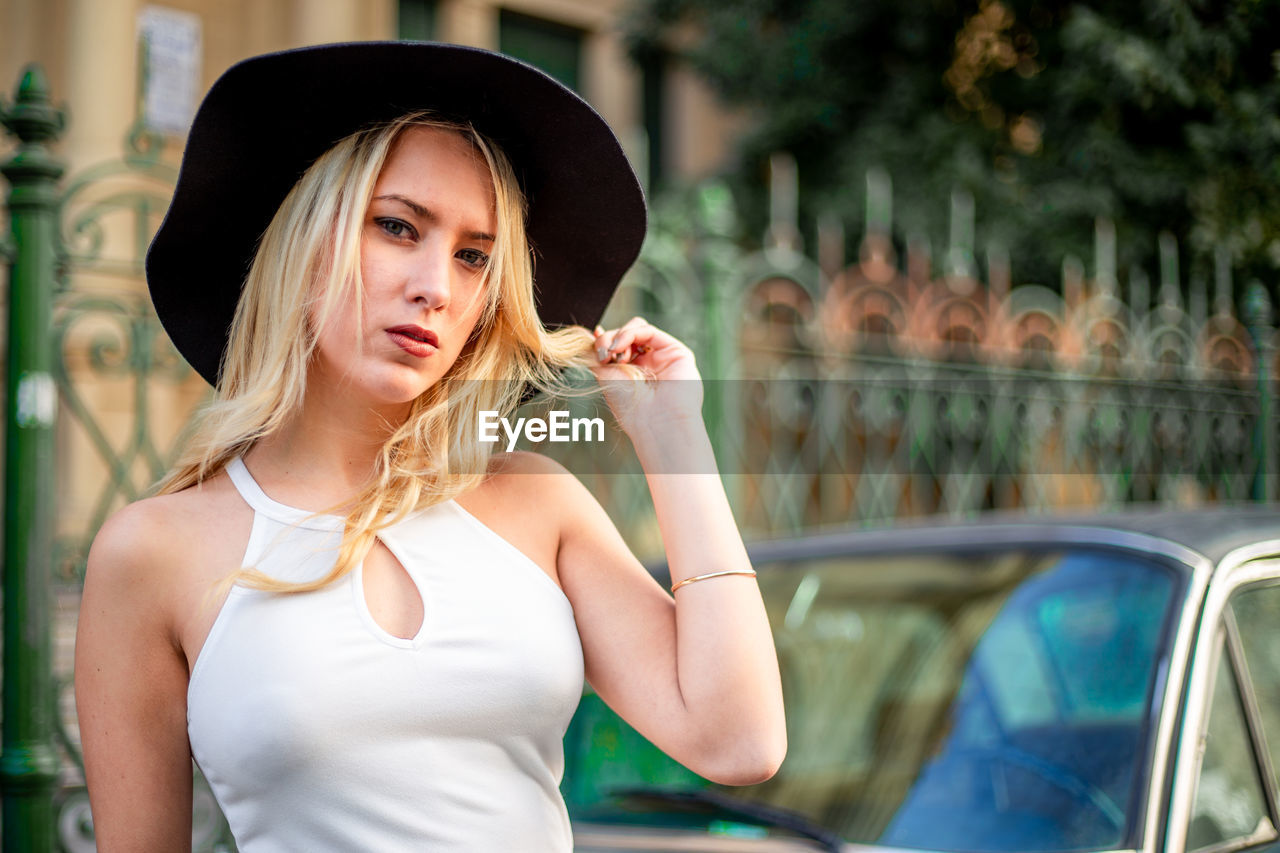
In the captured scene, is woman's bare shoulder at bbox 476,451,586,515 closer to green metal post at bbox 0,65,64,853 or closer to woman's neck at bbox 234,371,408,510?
woman's neck at bbox 234,371,408,510

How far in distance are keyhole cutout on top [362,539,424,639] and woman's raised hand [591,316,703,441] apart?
300 millimetres

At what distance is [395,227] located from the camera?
1213mm

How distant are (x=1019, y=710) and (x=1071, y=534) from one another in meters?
0.51

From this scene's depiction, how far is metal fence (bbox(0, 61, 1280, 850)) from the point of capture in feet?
8.51

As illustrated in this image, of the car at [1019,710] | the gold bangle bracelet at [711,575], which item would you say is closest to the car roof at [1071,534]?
the car at [1019,710]

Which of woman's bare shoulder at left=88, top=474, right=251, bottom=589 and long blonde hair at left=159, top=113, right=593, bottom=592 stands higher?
long blonde hair at left=159, top=113, right=593, bottom=592

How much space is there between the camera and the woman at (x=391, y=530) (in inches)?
43.9

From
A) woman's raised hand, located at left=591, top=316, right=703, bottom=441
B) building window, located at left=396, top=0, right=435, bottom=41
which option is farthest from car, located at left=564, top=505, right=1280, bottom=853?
building window, located at left=396, top=0, right=435, bottom=41

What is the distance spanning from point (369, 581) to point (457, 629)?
11 centimetres

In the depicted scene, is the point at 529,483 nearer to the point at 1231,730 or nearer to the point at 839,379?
the point at 1231,730

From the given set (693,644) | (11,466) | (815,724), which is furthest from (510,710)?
(815,724)

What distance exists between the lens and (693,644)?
120cm

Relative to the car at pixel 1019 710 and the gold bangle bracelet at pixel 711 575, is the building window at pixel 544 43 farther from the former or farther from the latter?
the gold bangle bracelet at pixel 711 575

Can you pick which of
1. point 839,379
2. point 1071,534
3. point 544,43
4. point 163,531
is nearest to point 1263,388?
point 839,379
